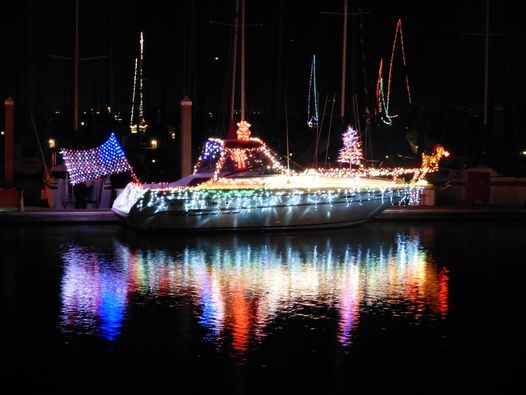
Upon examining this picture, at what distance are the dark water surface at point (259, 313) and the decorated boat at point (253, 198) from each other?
0.76 meters

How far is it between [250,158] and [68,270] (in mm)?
8971

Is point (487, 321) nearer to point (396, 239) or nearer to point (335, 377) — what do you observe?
point (335, 377)

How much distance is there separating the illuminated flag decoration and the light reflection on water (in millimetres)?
6701

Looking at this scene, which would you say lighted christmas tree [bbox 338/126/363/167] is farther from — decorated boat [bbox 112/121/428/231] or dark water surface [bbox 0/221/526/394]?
dark water surface [bbox 0/221/526/394]

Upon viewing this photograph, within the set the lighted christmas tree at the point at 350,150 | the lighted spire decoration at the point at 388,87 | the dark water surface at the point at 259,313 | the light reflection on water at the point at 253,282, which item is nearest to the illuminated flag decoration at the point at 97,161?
the dark water surface at the point at 259,313

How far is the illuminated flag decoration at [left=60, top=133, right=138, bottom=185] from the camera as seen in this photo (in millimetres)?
29016

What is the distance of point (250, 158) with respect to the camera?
26234mm

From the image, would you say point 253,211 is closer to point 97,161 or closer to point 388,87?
point 97,161

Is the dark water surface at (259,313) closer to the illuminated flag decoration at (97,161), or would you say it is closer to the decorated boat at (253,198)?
the decorated boat at (253,198)

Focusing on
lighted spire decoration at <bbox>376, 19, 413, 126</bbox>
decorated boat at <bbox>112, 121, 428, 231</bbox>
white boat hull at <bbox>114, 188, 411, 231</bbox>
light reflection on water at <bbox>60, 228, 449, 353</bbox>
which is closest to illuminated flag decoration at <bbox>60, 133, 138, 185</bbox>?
decorated boat at <bbox>112, 121, 428, 231</bbox>

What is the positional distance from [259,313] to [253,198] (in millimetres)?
10003

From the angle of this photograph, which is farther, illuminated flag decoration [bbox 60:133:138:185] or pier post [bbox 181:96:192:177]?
pier post [bbox 181:96:192:177]

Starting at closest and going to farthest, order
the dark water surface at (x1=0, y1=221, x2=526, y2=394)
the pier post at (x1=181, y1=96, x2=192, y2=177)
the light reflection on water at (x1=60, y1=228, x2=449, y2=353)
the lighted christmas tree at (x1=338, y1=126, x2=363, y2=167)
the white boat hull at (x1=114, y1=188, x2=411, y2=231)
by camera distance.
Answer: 1. the dark water surface at (x1=0, y1=221, x2=526, y2=394)
2. the light reflection on water at (x1=60, y1=228, x2=449, y2=353)
3. the white boat hull at (x1=114, y1=188, x2=411, y2=231)
4. the pier post at (x1=181, y1=96, x2=192, y2=177)
5. the lighted christmas tree at (x1=338, y1=126, x2=363, y2=167)

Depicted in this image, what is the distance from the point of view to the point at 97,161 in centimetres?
2962
